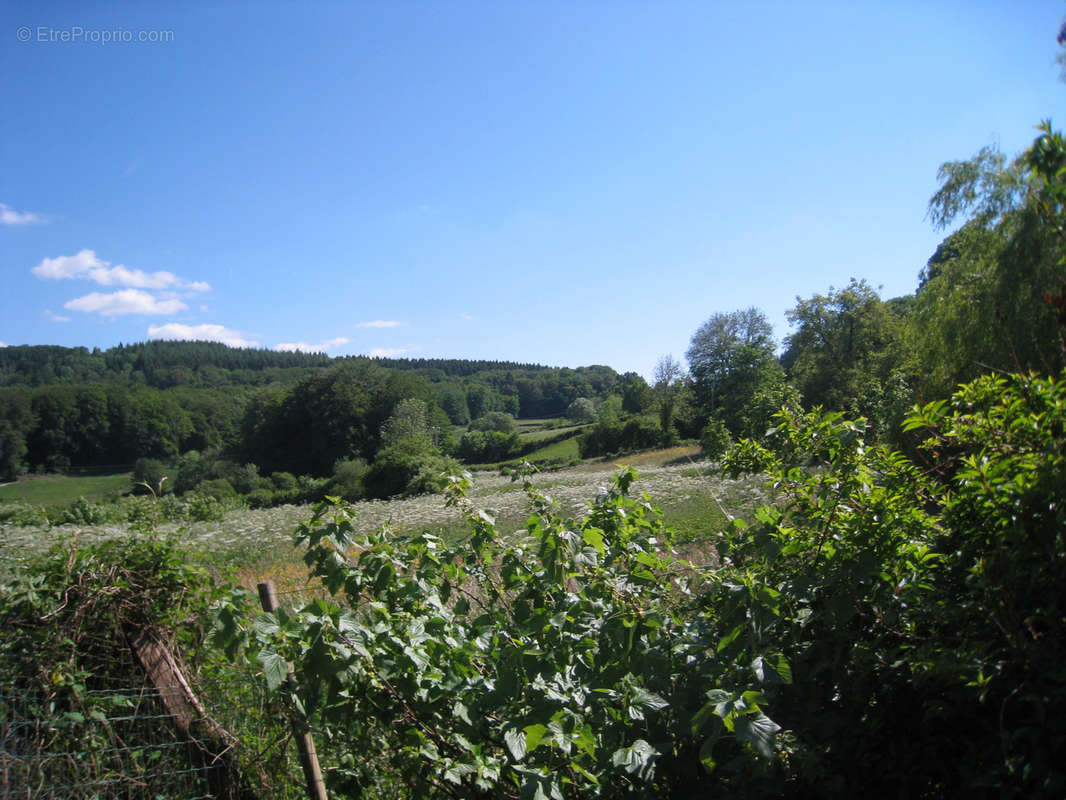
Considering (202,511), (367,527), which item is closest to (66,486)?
(202,511)

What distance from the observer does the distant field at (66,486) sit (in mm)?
42156

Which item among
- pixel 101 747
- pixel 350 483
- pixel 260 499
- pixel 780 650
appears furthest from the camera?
pixel 260 499

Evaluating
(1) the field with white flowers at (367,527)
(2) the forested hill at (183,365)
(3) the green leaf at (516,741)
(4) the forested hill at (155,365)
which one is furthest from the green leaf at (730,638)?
(4) the forested hill at (155,365)

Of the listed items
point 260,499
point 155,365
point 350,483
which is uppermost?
point 155,365

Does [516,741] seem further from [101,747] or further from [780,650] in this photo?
[101,747]

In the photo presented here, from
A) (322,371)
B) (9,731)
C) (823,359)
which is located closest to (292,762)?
(9,731)

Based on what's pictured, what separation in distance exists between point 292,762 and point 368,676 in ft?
6.14

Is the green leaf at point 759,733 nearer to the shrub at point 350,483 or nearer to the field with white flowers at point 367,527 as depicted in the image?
the field with white flowers at point 367,527

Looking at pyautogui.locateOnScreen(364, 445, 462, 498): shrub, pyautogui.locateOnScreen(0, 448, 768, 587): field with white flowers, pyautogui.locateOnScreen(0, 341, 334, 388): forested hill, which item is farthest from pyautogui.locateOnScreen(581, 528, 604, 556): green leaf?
pyautogui.locateOnScreen(0, 341, 334, 388): forested hill

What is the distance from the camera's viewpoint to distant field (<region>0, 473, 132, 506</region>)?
42.2m

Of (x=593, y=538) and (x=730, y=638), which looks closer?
(x=730, y=638)

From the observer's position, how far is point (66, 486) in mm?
48938

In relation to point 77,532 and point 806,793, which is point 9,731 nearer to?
point 77,532

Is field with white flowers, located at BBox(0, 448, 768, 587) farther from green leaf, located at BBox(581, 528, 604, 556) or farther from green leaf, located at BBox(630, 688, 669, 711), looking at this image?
green leaf, located at BBox(630, 688, 669, 711)
